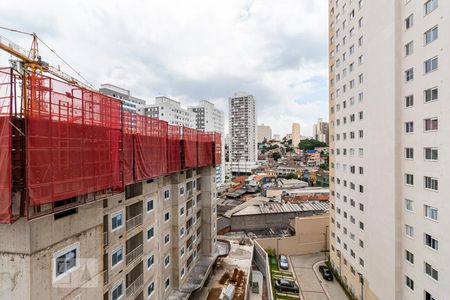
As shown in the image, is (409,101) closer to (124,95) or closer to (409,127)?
(409,127)

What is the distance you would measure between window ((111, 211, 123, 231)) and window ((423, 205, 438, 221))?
1924 centimetres

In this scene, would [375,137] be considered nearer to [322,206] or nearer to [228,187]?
[322,206]

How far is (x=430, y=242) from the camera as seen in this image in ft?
49.1

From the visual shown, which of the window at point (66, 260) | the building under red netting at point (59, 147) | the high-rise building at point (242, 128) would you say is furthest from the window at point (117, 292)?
the high-rise building at point (242, 128)

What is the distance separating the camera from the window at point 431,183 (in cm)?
1439

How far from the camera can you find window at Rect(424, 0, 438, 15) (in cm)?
1431

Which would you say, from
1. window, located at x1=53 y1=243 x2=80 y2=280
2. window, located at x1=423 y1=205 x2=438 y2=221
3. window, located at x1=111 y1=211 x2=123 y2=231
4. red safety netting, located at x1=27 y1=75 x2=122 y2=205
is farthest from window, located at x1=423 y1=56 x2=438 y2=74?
window, located at x1=53 y1=243 x2=80 y2=280

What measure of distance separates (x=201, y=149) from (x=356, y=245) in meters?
19.3

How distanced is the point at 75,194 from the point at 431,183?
19876mm

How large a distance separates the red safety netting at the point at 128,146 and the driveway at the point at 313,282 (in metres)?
23.7

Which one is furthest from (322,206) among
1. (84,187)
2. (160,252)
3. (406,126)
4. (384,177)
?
(84,187)

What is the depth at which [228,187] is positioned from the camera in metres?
76.7

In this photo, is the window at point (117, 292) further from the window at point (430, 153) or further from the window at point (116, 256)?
the window at point (430, 153)

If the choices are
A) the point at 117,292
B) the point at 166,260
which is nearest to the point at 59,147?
the point at 117,292
